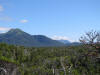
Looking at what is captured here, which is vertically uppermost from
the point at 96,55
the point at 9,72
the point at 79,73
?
the point at 96,55

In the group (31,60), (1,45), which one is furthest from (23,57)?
(1,45)

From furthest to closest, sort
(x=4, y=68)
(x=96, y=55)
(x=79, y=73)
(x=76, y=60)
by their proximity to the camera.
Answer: (x=76, y=60)
(x=79, y=73)
(x=4, y=68)
(x=96, y=55)

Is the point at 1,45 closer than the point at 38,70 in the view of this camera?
No

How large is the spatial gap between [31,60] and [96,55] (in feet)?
331

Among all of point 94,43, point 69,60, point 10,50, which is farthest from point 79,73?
point 94,43

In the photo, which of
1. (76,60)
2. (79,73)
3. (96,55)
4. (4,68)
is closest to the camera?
(96,55)

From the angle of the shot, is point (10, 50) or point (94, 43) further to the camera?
point (10, 50)

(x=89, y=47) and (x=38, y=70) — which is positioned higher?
(x=89, y=47)

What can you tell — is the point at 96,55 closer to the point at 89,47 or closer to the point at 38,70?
the point at 89,47

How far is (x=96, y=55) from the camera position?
8.95 meters

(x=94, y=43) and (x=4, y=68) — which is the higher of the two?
(x=94, y=43)

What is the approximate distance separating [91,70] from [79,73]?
493cm

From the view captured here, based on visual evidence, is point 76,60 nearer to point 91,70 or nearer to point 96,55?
point 91,70

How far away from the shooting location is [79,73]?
81.9m
